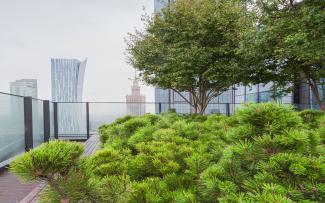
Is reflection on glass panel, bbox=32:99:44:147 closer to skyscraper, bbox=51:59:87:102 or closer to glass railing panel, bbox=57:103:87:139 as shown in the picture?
glass railing panel, bbox=57:103:87:139

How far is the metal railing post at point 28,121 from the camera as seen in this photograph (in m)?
7.44

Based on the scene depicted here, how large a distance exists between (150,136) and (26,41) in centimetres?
2321

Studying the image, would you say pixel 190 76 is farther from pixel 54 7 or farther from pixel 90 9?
pixel 54 7

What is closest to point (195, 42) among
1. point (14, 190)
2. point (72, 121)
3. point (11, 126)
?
point (11, 126)

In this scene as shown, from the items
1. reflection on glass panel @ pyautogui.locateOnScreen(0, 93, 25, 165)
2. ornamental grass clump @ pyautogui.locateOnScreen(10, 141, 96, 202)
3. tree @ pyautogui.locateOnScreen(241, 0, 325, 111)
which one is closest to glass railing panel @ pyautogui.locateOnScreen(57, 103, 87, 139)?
reflection on glass panel @ pyautogui.locateOnScreen(0, 93, 25, 165)

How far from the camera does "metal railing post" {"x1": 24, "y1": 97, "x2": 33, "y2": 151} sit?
744 centimetres

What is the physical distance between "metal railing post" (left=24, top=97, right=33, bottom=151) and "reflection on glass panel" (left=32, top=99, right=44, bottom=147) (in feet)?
1.69

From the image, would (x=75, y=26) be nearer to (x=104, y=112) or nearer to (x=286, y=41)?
(x=104, y=112)

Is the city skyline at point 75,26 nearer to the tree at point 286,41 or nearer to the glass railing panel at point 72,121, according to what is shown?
the glass railing panel at point 72,121

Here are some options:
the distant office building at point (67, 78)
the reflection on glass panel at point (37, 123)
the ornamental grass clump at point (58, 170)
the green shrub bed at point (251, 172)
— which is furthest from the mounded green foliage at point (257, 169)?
the distant office building at point (67, 78)

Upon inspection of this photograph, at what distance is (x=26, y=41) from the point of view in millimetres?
22188

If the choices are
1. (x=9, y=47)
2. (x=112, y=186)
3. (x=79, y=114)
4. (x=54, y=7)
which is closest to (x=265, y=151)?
(x=112, y=186)

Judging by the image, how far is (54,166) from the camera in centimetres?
103

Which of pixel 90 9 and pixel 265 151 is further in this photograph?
pixel 90 9
